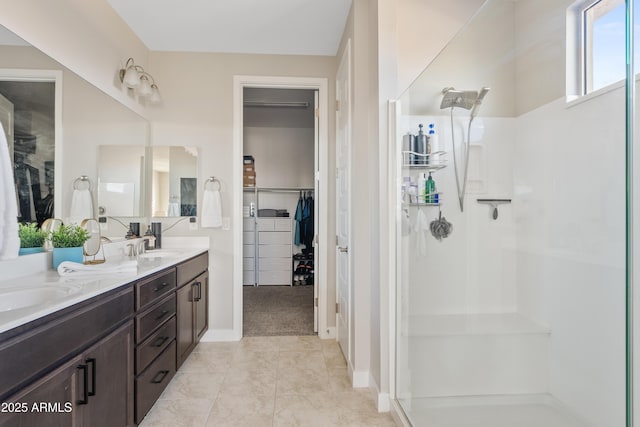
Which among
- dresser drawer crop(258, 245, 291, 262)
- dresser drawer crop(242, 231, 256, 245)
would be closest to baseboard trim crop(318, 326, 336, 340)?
dresser drawer crop(258, 245, 291, 262)

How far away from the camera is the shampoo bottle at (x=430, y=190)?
5.42 feet

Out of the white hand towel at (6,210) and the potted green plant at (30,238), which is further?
the potted green plant at (30,238)

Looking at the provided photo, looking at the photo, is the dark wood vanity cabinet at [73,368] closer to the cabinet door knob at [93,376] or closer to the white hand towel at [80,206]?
the cabinet door knob at [93,376]

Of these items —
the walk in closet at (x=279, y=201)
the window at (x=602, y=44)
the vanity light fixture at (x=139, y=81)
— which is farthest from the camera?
the walk in closet at (x=279, y=201)

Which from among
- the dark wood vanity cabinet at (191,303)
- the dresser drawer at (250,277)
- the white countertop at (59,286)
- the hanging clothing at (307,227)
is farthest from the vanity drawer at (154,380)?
the hanging clothing at (307,227)

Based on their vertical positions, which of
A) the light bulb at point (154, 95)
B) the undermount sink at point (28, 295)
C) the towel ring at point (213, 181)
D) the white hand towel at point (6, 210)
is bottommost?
the undermount sink at point (28, 295)

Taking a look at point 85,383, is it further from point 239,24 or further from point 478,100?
point 239,24

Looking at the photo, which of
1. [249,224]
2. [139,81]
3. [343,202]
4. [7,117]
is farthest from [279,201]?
[7,117]

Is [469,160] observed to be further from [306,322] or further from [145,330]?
[306,322]

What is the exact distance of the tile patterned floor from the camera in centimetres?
175

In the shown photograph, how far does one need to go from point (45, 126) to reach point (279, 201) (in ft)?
12.7

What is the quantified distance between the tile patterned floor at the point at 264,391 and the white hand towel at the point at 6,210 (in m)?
1.19

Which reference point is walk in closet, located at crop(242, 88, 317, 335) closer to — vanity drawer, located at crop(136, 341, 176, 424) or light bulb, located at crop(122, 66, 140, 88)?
light bulb, located at crop(122, 66, 140, 88)

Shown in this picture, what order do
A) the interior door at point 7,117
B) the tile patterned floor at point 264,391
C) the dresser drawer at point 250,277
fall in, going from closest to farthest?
the interior door at point 7,117, the tile patterned floor at point 264,391, the dresser drawer at point 250,277
